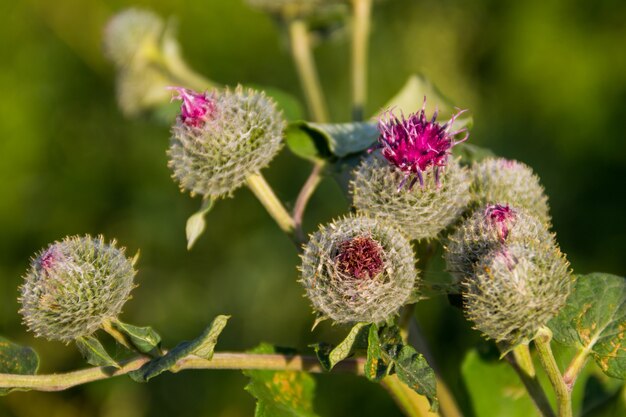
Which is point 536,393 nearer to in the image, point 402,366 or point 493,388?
point 402,366

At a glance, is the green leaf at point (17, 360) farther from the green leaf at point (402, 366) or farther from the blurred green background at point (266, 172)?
the blurred green background at point (266, 172)

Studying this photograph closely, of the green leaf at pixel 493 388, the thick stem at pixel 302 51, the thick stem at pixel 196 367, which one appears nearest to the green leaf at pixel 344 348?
the thick stem at pixel 196 367

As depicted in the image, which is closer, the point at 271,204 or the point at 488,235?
the point at 488,235

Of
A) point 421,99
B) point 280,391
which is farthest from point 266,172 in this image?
point 280,391

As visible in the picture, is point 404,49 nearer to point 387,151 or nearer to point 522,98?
point 522,98

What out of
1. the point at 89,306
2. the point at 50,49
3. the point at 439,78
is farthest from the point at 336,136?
the point at 50,49
